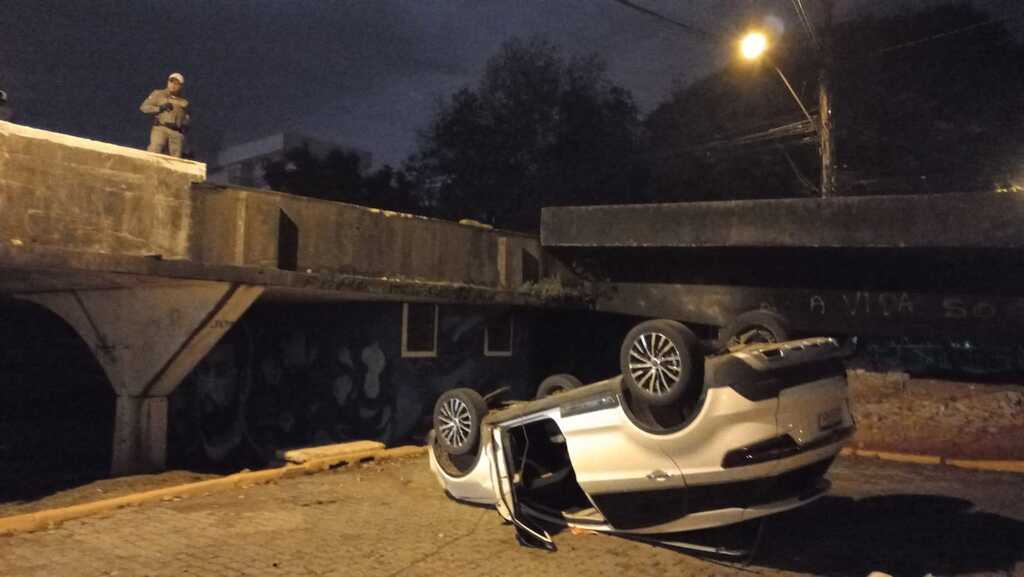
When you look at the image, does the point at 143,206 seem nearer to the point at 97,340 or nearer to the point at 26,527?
the point at 97,340

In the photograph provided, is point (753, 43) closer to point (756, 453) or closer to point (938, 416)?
point (938, 416)

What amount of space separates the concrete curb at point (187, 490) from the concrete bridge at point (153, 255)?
2.09 meters

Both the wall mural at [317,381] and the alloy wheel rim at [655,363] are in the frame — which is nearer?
the alloy wheel rim at [655,363]

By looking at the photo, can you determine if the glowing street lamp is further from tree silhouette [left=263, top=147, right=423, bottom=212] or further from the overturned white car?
tree silhouette [left=263, top=147, right=423, bottom=212]

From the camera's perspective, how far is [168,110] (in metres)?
11.2

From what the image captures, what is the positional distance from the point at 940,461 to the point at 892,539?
15.3ft

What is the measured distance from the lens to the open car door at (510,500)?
6.41 m

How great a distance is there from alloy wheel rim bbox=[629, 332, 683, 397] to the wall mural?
26.1ft

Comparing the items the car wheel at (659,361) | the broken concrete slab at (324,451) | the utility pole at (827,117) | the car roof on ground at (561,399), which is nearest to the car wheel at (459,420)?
the car roof on ground at (561,399)

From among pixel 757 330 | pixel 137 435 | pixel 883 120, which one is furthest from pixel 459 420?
pixel 883 120

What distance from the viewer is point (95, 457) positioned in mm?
13211

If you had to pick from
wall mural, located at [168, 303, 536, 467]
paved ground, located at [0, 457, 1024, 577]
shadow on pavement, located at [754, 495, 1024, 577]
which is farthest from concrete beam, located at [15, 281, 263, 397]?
shadow on pavement, located at [754, 495, 1024, 577]

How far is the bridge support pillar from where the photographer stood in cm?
991

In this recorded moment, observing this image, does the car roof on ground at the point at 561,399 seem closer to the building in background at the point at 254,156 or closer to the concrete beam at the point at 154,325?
the concrete beam at the point at 154,325
